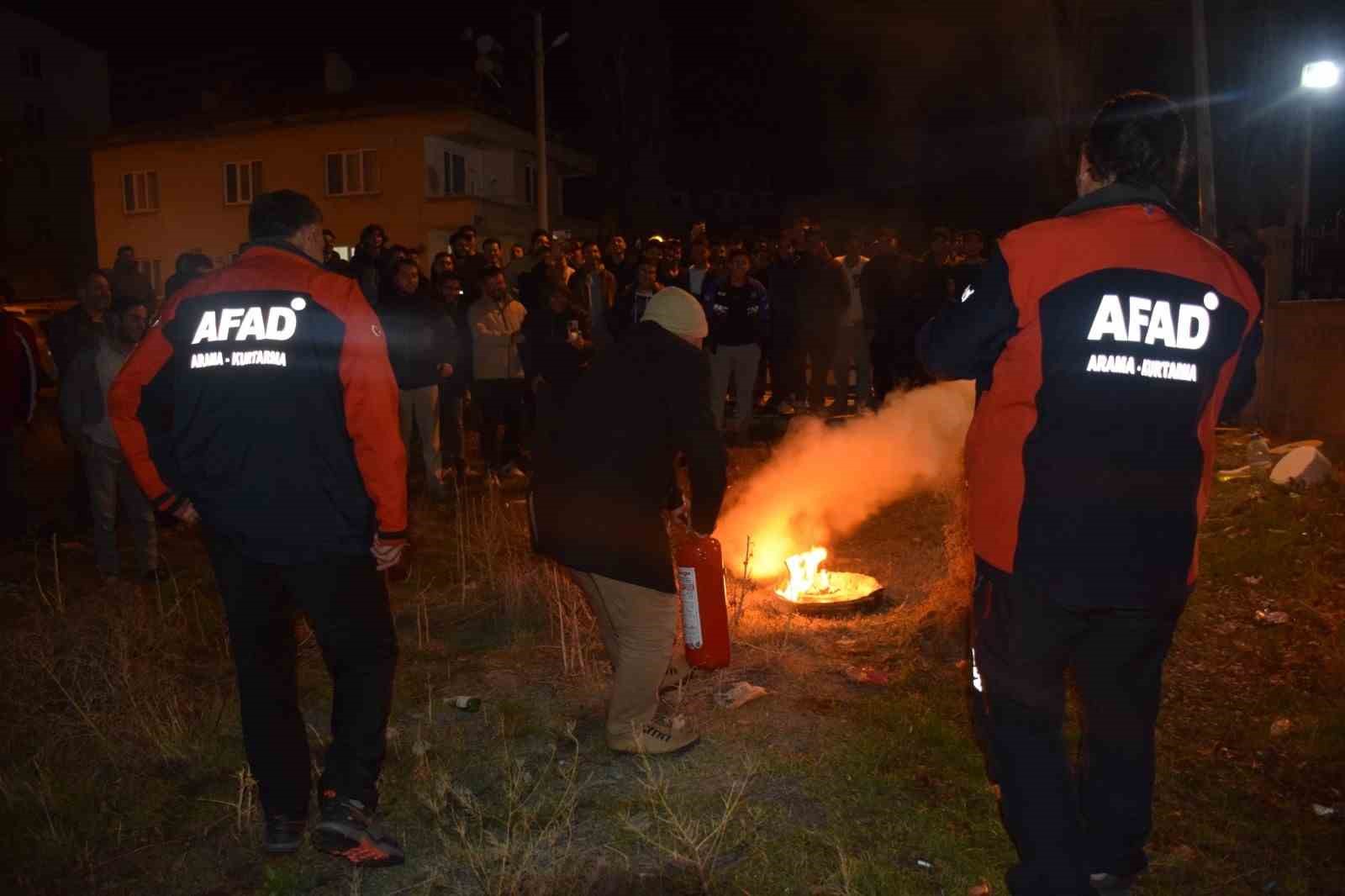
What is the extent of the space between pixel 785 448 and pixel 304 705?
5.03 metres

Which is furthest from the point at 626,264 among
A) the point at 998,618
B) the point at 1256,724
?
the point at 998,618

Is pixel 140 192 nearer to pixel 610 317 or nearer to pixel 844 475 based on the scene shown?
pixel 610 317

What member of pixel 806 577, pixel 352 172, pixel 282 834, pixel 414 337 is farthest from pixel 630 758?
pixel 352 172

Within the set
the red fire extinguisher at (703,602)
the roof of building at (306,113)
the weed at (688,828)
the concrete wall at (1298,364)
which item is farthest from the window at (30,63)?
the weed at (688,828)

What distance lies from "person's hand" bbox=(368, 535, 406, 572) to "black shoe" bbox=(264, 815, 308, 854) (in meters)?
0.97

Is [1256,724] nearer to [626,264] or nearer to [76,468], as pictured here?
[76,468]

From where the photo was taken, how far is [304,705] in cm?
510

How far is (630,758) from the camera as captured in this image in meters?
4.42

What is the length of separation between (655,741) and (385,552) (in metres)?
1.47

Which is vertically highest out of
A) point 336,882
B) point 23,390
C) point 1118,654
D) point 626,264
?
point 626,264

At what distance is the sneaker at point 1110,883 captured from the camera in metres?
3.26

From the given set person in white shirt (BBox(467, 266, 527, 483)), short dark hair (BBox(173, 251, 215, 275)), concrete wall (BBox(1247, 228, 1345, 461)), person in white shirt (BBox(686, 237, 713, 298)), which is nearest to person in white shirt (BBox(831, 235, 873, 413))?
person in white shirt (BBox(686, 237, 713, 298))

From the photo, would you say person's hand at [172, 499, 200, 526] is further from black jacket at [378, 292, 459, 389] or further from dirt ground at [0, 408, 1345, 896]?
black jacket at [378, 292, 459, 389]

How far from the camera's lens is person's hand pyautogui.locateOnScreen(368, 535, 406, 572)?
3.59 meters
